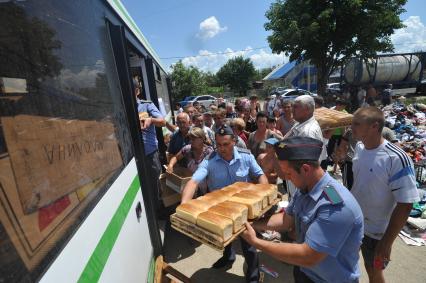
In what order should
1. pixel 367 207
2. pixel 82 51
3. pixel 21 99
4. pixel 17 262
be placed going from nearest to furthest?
pixel 17 262
pixel 21 99
pixel 82 51
pixel 367 207

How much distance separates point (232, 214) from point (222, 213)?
78mm

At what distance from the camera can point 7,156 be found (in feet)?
2.99

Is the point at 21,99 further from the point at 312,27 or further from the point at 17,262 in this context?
the point at 312,27

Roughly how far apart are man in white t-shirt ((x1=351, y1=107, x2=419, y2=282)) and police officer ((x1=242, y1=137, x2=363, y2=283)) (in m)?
0.75

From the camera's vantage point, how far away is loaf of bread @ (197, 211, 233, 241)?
1.83 m

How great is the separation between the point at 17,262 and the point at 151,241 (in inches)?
75.5

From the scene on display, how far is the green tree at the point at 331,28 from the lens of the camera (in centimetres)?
1669

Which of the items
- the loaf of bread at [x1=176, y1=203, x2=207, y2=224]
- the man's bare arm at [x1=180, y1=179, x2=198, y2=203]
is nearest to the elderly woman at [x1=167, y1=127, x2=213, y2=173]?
the man's bare arm at [x1=180, y1=179, x2=198, y2=203]

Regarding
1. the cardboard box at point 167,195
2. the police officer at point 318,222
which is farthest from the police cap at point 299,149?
the cardboard box at point 167,195

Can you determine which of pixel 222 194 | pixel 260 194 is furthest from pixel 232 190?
pixel 260 194

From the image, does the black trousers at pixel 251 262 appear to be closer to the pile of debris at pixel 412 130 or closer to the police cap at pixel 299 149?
the police cap at pixel 299 149

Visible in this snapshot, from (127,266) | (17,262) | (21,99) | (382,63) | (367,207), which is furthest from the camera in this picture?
(382,63)

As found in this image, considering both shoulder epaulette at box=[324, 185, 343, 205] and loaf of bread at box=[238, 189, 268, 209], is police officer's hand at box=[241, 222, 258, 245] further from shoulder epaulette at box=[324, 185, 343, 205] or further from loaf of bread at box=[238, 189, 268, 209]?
shoulder epaulette at box=[324, 185, 343, 205]

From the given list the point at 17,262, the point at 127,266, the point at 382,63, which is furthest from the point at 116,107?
the point at 382,63
